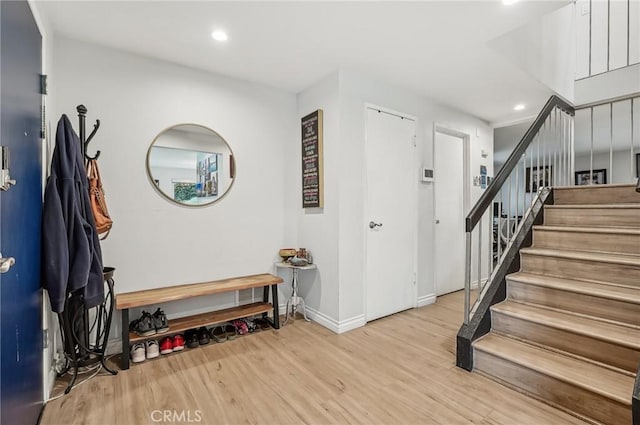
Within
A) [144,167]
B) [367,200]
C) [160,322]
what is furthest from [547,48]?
[160,322]

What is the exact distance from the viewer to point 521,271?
8.54ft

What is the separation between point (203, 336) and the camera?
2.62 m

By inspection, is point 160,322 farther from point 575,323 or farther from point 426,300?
point 575,323

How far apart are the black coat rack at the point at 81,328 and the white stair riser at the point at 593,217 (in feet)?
12.5

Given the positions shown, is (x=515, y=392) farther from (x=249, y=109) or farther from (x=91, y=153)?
(x=91, y=153)

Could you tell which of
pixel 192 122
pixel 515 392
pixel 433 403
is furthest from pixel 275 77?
pixel 515 392

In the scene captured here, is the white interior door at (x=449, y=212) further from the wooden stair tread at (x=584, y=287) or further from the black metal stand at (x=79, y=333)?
the black metal stand at (x=79, y=333)

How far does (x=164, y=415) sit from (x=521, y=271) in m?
2.82

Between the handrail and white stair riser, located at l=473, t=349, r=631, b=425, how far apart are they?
2.98 ft

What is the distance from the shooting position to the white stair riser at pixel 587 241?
228 centimetres

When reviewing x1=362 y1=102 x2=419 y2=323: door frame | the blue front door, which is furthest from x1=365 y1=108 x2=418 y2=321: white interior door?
the blue front door

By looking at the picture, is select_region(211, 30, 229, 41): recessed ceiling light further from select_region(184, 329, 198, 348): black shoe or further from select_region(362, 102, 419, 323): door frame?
select_region(184, 329, 198, 348): black shoe

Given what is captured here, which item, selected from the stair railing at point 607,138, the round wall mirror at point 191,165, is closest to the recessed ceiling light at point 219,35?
the round wall mirror at point 191,165

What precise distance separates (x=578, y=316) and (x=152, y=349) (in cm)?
311
